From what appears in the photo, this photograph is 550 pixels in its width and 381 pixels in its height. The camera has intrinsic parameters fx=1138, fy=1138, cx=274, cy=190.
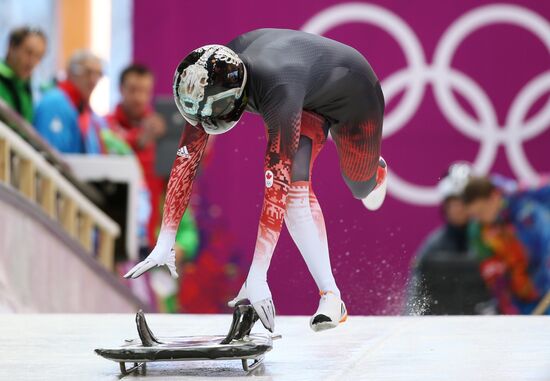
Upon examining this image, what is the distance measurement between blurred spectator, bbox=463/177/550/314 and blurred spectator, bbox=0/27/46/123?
3.54 metres

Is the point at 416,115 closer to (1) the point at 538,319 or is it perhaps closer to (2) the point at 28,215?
(2) the point at 28,215

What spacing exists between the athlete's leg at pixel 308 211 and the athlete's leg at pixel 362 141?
0.14 metres

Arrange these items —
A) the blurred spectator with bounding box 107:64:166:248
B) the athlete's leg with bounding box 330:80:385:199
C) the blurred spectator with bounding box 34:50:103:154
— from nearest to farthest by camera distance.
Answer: the athlete's leg with bounding box 330:80:385:199 → the blurred spectator with bounding box 34:50:103:154 → the blurred spectator with bounding box 107:64:166:248

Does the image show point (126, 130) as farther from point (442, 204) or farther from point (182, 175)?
point (182, 175)

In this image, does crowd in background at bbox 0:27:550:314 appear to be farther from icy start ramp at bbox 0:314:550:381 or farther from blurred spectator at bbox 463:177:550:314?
icy start ramp at bbox 0:314:550:381

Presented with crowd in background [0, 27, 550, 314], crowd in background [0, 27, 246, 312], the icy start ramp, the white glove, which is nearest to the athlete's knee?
the white glove

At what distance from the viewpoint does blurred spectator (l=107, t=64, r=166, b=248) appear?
30.6 feet

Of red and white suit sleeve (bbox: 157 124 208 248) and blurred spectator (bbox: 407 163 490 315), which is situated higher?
red and white suit sleeve (bbox: 157 124 208 248)

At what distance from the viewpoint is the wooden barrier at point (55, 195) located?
8.26m

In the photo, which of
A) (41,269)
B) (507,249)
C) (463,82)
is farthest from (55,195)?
(463,82)

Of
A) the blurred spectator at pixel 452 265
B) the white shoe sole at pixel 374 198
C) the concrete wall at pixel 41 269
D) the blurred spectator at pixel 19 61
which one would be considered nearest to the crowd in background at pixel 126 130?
the blurred spectator at pixel 19 61

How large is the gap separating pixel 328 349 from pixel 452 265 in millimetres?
3945

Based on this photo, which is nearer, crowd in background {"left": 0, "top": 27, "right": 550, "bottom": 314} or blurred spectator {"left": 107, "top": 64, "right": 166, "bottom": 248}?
crowd in background {"left": 0, "top": 27, "right": 550, "bottom": 314}

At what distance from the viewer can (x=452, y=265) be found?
876cm
